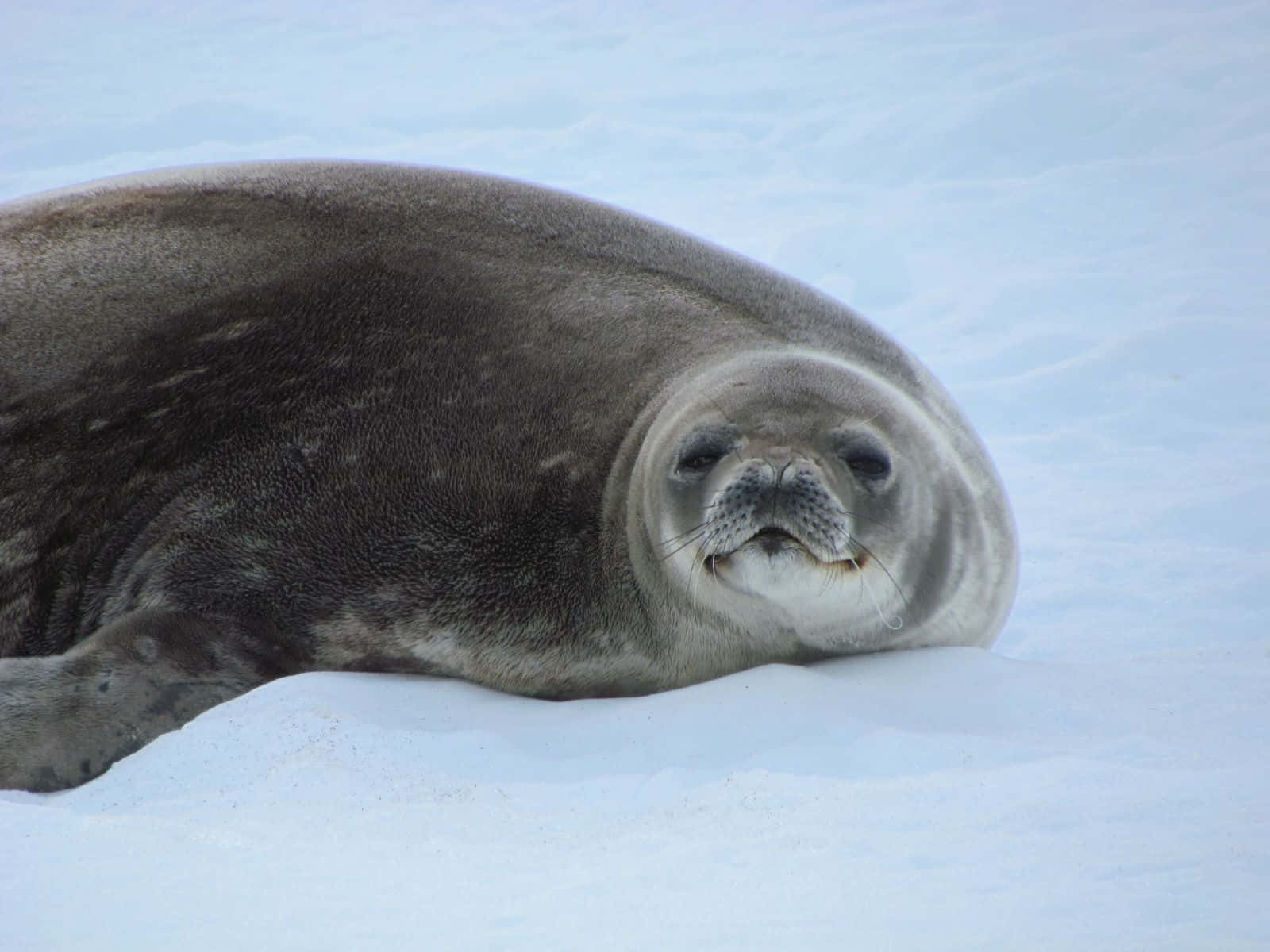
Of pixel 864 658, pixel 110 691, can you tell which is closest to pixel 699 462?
pixel 864 658

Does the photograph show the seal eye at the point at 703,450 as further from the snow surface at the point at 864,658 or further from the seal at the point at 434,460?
the snow surface at the point at 864,658

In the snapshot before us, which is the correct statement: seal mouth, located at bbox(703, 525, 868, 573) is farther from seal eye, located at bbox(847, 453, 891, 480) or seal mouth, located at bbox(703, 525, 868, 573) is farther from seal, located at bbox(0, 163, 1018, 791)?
seal eye, located at bbox(847, 453, 891, 480)

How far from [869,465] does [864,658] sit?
1.33 feet

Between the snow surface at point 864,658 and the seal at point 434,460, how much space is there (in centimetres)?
20

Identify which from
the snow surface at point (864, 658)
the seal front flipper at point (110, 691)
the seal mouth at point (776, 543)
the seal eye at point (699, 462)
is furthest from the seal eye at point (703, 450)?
the seal front flipper at point (110, 691)

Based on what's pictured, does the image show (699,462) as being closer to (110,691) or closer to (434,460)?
(434,460)

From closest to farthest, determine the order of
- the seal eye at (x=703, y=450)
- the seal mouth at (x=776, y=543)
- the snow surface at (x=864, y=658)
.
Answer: the snow surface at (x=864, y=658)
the seal mouth at (x=776, y=543)
the seal eye at (x=703, y=450)

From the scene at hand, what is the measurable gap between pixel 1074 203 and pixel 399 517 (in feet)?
15.3

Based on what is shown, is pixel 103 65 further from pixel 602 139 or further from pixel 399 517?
pixel 399 517

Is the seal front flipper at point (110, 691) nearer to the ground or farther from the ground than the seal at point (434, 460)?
nearer to the ground

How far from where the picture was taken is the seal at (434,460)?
3029mm

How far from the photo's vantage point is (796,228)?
6.65 metres

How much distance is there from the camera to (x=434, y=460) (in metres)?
3.25

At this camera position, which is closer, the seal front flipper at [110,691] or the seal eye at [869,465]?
the seal front flipper at [110,691]
